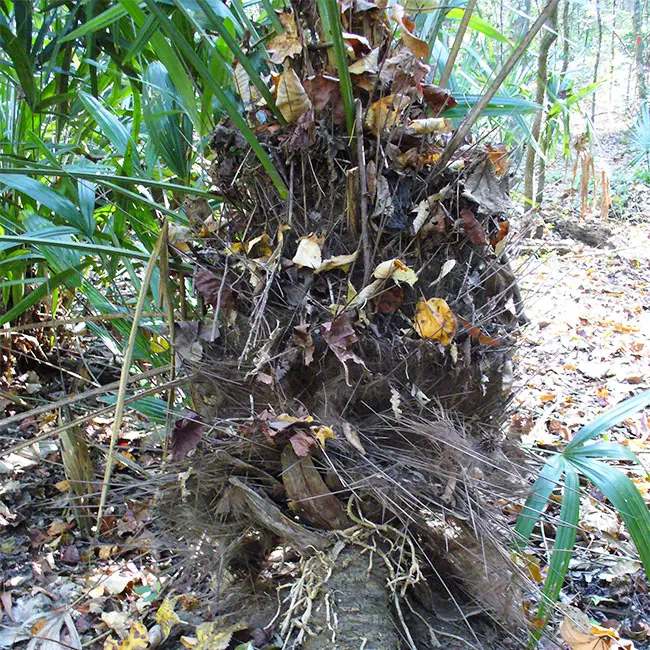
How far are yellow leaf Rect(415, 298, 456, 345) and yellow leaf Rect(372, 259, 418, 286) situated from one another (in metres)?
0.05

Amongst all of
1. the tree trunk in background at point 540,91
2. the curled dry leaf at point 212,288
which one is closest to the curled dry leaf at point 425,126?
the curled dry leaf at point 212,288

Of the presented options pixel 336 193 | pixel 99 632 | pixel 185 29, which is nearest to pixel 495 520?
pixel 336 193

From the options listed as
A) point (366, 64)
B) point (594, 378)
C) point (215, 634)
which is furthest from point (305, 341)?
point (594, 378)

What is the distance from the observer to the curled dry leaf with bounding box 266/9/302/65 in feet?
2.82

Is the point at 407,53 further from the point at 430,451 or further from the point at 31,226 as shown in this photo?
the point at 31,226

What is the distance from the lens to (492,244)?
958 mm

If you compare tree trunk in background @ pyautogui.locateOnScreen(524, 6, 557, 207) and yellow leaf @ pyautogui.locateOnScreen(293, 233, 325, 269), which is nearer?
yellow leaf @ pyautogui.locateOnScreen(293, 233, 325, 269)

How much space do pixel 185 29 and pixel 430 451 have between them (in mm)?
941

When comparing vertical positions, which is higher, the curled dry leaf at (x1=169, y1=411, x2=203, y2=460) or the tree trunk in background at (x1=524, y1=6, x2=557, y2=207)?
the tree trunk in background at (x1=524, y1=6, x2=557, y2=207)

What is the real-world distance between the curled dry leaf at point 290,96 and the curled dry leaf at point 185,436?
1.55ft

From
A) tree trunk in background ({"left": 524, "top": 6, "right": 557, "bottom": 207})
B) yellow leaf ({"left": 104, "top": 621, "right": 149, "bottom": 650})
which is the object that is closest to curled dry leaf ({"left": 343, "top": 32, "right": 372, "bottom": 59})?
yellow leaf ({"left": 104, "top": 621, "right": 149, "bottom": 650})

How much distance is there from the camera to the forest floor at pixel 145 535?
42.7 inches

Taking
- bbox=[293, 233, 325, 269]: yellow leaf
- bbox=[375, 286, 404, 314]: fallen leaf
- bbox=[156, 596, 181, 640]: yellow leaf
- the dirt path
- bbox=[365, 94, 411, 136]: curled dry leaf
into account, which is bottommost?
the dirt path

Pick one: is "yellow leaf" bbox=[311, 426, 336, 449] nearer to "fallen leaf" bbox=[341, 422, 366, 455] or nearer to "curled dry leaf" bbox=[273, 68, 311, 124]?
"fallen leaf" bbox=[341, 422, 366, 455]
